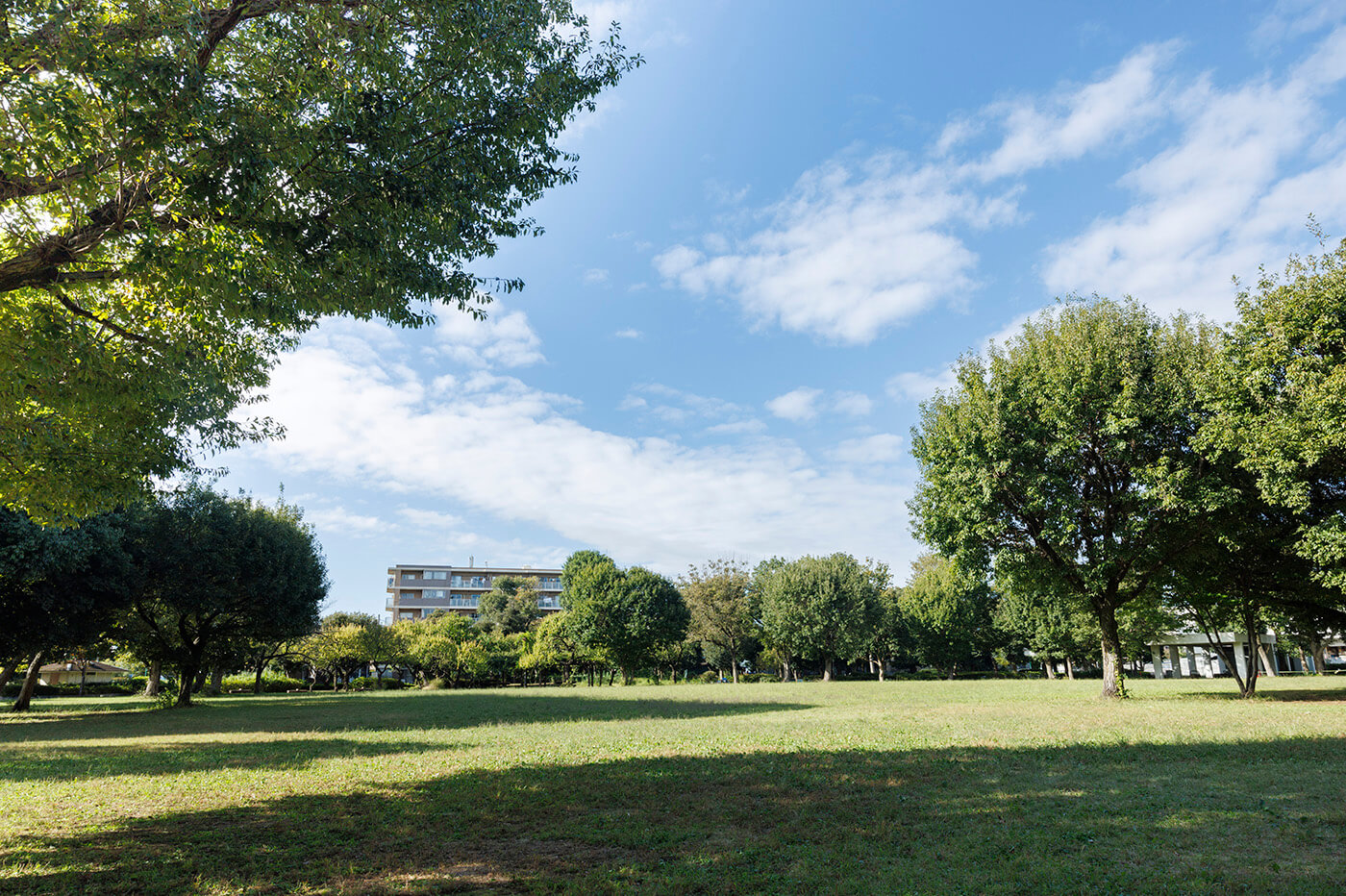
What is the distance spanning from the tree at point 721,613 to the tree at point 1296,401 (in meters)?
57.4

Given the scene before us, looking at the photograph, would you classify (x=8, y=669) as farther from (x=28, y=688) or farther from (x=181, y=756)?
(x=181, y=756)

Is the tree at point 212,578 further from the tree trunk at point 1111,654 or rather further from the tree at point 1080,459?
the tree trunk at point 1111,654

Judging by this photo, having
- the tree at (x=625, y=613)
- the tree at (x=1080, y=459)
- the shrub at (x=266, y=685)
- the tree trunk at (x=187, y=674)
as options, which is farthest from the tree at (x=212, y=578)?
the tree at (x=1080, y=459)

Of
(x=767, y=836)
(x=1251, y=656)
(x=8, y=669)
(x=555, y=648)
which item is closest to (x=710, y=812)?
(x=767, y=836)

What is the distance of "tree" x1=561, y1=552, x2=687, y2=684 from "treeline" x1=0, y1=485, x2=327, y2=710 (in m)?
26.0

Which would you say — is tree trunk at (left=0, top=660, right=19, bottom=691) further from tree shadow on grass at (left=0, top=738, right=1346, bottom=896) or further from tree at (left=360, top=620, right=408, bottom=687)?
tree shadow on grass at (left=0, top=738, right=1346, bottom=896)

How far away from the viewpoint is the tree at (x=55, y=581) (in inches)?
867

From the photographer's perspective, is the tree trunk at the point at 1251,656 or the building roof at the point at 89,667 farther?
the building roof at the point at 89,667

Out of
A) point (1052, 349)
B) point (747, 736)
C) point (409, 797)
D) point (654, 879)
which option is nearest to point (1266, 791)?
point (654, 879)

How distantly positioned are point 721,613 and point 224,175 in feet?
Result: 231

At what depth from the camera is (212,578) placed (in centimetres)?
3188

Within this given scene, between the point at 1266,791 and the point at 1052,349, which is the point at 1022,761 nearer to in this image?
the point at 1266,791

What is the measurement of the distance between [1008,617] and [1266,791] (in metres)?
63.8

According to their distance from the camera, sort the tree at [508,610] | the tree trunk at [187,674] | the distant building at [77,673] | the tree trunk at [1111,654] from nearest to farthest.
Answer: the tree trunk at [1111,654] < the tree trunk at [187,674] < the distant building at [77,673] < the tree at [508,610]
